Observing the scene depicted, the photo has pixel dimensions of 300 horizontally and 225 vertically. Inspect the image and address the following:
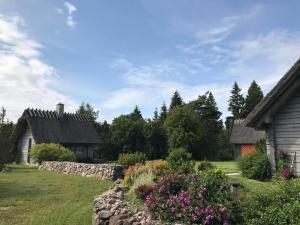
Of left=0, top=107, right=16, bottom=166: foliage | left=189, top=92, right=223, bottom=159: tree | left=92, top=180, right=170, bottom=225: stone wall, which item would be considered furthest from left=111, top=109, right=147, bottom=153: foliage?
left=92, top=180, right=170, bottom=225: stone wall

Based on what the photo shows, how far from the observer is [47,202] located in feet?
39.3

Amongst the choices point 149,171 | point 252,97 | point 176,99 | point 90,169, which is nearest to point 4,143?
point 90,169

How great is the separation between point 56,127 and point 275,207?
106ft

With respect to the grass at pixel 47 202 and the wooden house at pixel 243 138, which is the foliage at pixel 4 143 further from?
the wooden house at pixel 243 138

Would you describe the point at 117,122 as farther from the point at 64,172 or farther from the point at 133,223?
the point at 133,223

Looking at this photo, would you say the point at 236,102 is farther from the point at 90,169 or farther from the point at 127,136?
the point at 90,169

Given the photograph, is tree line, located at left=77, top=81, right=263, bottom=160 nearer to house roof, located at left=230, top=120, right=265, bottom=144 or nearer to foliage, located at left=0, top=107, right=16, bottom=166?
house roof, located at left=230, top=120, right=265, bottom=144

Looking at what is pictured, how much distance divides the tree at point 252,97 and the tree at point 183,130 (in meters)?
24.2

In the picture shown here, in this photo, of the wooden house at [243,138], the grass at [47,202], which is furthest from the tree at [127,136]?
the grass at [47,202]

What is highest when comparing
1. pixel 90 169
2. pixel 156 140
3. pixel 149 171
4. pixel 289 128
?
pixel 156 140

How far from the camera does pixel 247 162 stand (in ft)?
41.4

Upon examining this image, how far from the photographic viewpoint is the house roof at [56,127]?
3456 cm

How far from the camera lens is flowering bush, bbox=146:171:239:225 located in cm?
706

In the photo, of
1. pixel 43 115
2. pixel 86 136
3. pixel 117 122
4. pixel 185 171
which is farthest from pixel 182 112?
pixel 185 171
